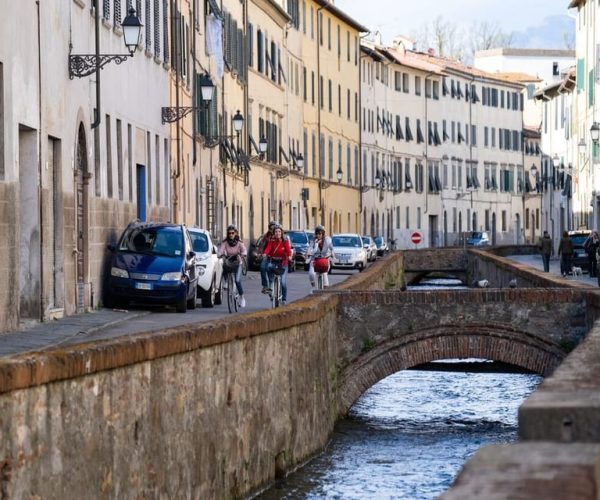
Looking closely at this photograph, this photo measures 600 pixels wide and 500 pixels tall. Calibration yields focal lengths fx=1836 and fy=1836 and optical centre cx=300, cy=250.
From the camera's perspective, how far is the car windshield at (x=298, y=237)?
61.5m

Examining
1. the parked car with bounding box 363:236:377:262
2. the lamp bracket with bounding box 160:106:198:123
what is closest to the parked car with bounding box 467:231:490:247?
the parked car with bounding box 363:236:377:262

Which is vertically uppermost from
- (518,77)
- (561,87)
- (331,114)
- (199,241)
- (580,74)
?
(518,77)

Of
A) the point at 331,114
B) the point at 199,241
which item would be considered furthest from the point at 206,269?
the point at 331,114

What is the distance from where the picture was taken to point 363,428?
2234 cm

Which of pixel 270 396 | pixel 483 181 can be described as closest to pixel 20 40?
pixel 270 396

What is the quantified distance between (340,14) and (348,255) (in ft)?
92.7

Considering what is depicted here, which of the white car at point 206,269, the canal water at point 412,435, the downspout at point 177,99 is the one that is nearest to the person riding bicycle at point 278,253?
the white car at point 206,269

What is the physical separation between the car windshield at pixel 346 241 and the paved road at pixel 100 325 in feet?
86.7

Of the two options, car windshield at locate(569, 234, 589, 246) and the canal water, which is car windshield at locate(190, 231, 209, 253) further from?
car windshield at locate(569, 234, 589, 246)

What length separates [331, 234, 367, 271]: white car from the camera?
6228cm

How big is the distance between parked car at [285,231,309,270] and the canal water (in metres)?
28.7

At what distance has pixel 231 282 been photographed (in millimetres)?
30797

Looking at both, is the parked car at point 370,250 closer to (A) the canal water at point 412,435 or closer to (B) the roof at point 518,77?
(A) the canal water at point 412,435

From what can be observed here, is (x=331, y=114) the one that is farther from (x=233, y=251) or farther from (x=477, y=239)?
(x=233, y=251)
